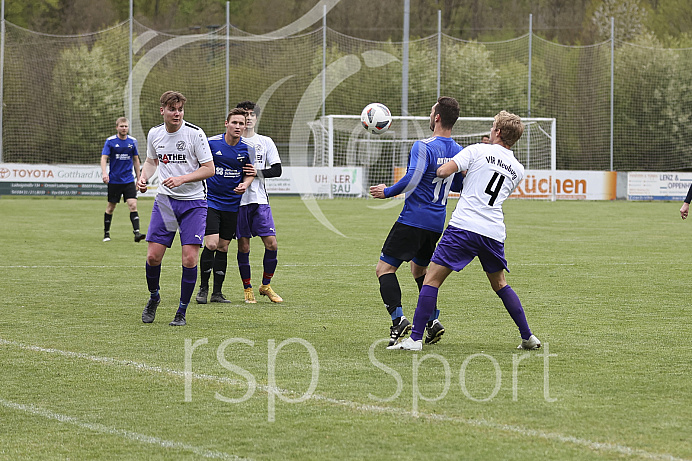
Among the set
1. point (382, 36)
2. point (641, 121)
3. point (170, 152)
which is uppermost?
point (382, 36)

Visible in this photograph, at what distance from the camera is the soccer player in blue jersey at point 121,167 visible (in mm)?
17469

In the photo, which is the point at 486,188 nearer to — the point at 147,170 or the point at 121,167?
the point at 147,170

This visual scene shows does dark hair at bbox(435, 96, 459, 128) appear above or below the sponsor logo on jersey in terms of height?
above

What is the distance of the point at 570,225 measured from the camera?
22.1 metres

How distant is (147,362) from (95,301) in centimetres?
342

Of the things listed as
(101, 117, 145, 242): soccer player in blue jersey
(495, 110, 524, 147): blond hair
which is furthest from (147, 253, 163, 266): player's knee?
(101, 117, 145, 242): soccer player in blue jersey

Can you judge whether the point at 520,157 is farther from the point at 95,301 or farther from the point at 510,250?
the point at 95,301

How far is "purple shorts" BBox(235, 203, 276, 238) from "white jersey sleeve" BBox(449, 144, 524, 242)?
3464mm

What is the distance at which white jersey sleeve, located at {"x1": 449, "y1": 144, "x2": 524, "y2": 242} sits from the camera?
6738mm

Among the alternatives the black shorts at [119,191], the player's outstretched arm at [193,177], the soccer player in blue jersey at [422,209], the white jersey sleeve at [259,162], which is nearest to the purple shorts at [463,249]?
the soccer player in blue jersey at [422,209]

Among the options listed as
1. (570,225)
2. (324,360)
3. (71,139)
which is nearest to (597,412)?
(324,360)

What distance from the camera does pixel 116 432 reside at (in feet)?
15.4

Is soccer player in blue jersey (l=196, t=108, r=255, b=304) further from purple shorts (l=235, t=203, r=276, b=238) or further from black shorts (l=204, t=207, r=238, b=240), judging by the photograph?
purple shorts (l=235, t=203, r=276, b=238)

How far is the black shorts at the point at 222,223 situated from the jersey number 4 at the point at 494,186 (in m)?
3.69
